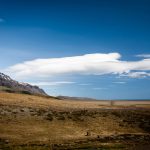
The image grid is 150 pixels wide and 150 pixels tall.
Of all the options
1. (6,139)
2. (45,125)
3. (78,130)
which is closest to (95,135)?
(78,130)

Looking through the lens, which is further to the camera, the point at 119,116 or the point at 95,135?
the point at 119,116

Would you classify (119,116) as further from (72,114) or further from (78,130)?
(78,130)

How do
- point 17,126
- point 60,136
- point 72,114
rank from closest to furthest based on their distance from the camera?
point 60,136 < point 17,126 < point 72,114

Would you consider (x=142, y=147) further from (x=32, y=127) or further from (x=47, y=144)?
(x=32, y=127)

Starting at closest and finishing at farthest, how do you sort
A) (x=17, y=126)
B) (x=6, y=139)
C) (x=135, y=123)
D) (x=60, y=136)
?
(x=6, y=139)
(x=60, y=136)
(x=17, y=126)
(x=135, y=123)

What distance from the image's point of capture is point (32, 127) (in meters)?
58.0

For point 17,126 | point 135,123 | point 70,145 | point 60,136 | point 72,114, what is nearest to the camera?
point 70,145

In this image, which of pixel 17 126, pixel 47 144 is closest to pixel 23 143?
pixel 47 144

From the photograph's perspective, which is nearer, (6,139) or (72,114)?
(6,139)

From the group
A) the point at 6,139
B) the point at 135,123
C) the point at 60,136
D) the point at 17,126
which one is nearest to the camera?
the point at 6,139

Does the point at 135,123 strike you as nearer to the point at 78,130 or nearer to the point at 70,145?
the point at 78,130

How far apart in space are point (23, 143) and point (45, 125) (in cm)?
1672

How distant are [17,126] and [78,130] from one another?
427 inches

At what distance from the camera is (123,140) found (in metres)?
48.4
